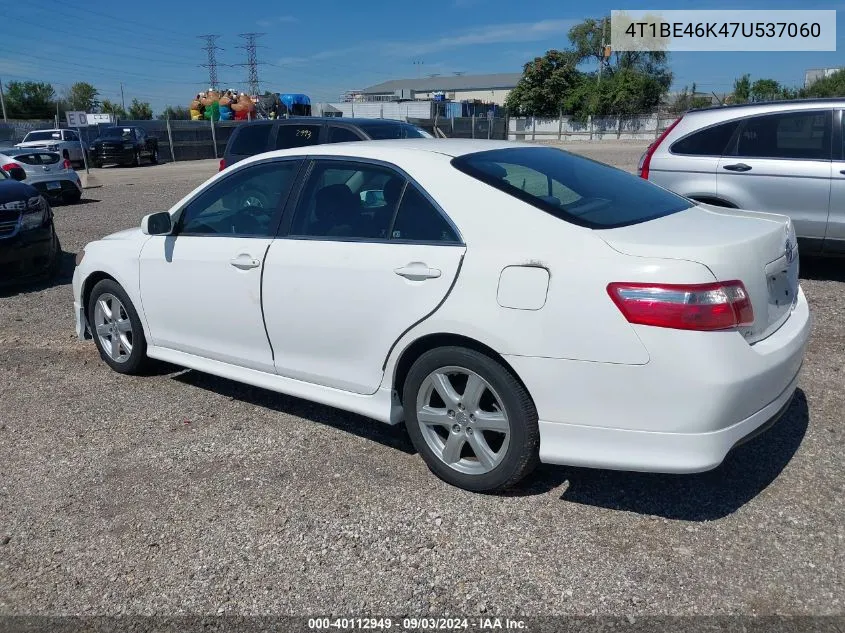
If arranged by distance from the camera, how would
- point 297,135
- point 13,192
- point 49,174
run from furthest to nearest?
point 49,174
point 297,135
point 13,192

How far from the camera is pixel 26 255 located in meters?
8.25

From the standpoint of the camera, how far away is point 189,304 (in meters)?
4.61

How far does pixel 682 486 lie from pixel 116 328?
12.7 feet

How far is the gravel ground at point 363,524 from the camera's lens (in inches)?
113

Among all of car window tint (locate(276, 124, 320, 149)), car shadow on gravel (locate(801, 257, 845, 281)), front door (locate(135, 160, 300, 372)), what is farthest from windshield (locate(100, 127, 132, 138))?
front door (locate(135, 160, 300, 372))

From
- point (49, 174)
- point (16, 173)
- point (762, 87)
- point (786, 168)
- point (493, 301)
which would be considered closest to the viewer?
point (493, 301)

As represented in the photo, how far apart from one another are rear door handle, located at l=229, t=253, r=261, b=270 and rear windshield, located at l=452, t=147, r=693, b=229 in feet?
4.15

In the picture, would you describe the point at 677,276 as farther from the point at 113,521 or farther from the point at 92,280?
the point at 92,280

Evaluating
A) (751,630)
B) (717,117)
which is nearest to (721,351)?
(751,630)

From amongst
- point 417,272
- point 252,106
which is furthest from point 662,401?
point 252,106

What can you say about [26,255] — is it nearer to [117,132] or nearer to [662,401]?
[662,401]

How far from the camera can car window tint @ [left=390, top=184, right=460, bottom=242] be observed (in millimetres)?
3535

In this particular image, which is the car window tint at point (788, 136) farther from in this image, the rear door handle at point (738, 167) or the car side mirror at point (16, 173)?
the car side mirror at point (16, 173)

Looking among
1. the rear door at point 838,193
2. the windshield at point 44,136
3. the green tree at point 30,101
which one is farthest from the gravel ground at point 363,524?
the green tree at point 30,101
